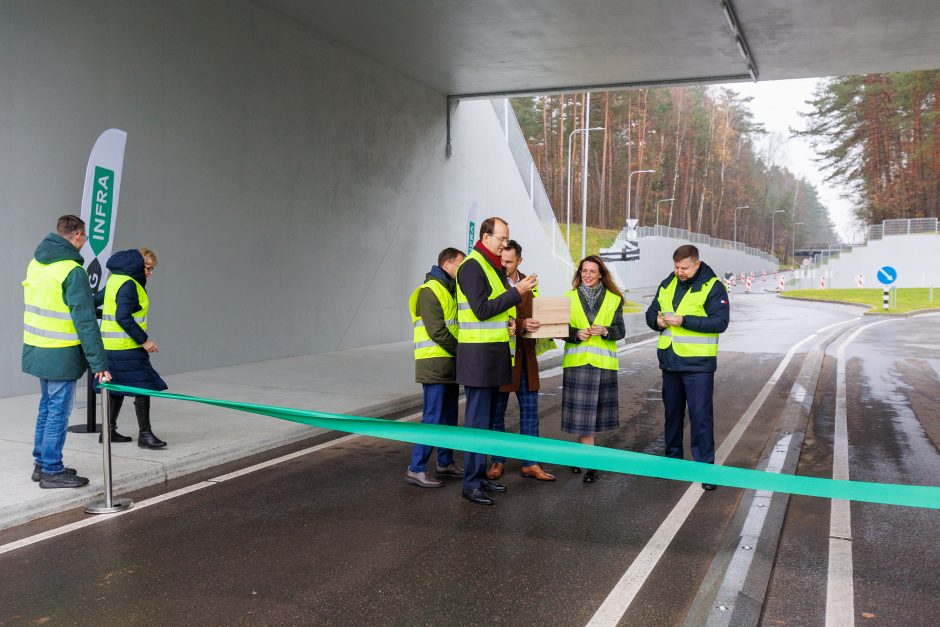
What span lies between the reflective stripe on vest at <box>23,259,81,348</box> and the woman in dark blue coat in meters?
1.18

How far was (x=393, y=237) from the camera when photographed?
18.4 metres

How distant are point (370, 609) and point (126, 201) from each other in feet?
29.9

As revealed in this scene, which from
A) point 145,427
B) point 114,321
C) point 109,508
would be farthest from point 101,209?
point 109,508

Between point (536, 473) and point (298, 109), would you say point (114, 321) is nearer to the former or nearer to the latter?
point (536, 473)

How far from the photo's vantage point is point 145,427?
729 cm

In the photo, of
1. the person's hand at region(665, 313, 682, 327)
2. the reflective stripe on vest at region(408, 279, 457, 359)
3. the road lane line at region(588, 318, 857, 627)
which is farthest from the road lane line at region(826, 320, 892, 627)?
the reflective stripe on vest at region(408, 279, 457, 359)

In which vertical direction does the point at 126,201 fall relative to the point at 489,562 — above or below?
above

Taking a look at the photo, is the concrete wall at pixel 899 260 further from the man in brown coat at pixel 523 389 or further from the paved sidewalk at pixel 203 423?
the man in brown coat at pixel 523 389

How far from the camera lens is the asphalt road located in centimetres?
410

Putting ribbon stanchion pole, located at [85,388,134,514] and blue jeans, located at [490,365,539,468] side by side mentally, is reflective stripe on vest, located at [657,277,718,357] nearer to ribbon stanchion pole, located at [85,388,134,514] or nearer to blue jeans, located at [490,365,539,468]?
blue jeans, located at [490,365,539,468]

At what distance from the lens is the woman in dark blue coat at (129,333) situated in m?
7.11

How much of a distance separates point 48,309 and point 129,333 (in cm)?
127

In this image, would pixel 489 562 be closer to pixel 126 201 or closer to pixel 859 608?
pixel 859 608

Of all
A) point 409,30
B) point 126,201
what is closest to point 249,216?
point 126,201
